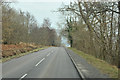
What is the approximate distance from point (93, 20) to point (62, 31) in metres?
36.8

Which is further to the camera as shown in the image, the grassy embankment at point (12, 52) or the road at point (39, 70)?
the grassy embankment at point (12, 52)

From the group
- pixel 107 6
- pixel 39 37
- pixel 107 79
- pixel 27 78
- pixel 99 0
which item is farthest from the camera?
pixel 39 37

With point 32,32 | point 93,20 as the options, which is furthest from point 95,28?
point 32,32

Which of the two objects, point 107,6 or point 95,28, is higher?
point 107,6

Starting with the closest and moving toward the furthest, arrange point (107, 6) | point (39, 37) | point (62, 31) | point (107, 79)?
point (107, 79), point (107, 6), point (62, 31), point (39, 37)

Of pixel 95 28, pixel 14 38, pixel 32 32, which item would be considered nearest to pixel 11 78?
pixel 95 28

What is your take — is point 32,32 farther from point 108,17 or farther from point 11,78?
point 11,78

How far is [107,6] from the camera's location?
12398 millimetres

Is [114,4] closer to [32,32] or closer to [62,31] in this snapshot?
[62,31]

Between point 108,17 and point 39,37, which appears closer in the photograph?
→ point 108,17

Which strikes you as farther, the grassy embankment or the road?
the grassy embankment

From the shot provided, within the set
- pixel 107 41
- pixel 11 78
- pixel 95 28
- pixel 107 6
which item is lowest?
pixel 11 78

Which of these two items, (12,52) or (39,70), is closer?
(39,70)

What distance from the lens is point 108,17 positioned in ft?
55.7
